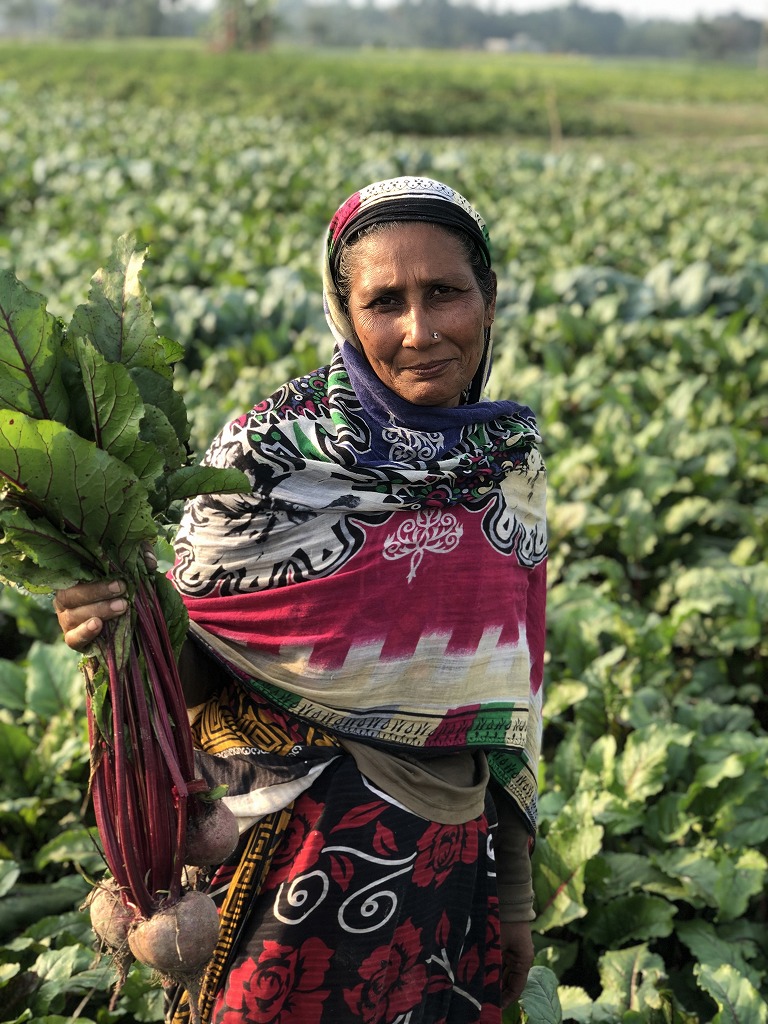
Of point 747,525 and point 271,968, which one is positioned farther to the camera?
point 747,525

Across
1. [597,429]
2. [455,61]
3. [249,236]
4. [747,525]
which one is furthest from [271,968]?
[455,61]

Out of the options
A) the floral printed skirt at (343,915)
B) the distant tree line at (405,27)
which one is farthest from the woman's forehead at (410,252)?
the distant tree line at (405,27)

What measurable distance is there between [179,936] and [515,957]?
30.6 inches

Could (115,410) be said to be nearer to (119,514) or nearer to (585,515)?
(119,514)

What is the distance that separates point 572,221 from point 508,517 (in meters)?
10.0

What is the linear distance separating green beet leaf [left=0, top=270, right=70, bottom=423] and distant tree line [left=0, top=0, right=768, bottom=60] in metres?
60.1

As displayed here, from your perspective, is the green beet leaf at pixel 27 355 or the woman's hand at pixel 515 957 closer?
the green beet leaf at pixel 27 355

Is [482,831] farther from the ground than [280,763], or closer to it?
closer to it

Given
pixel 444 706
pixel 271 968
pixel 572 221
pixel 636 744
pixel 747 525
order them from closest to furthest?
1. pixel 271 968
2. pixel 444 706
3. pixel 636 744
4. pixel 747 525
5. pixel 572 221

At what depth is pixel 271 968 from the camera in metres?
1.64

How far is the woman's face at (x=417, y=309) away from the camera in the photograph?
1694mm

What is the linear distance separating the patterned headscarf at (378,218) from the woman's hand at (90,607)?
0.53m

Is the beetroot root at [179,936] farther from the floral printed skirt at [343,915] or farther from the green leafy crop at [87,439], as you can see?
the green leafy crop at [87,439]

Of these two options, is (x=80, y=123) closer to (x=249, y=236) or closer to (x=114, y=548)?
(x=249, y=236)
